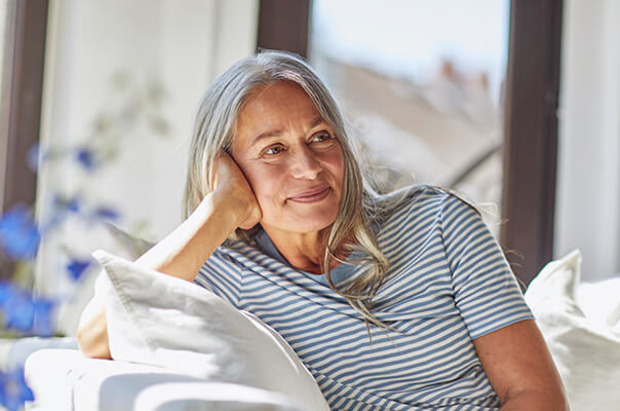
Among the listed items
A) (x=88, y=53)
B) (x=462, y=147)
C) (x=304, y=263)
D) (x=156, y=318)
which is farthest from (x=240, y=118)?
(x=462, y=147)

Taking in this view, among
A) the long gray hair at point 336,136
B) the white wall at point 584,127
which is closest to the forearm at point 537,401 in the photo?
the long gray hair at point 336,136

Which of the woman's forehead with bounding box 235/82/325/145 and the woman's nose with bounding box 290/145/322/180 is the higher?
the woman's forehead with bounding box 235/82/325/145

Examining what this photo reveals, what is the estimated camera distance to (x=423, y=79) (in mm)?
2986

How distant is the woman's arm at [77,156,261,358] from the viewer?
4.74 ft

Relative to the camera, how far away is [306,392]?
1.34 m

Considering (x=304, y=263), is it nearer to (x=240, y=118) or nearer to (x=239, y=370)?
(x=240, y=118)

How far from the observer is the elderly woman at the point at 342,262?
5.15 ft

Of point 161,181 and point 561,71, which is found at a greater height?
point 561,71

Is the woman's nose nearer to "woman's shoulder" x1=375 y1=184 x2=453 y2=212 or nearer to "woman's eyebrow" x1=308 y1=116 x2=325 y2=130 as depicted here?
"woman's eyebrow" x1=308 y1=116 x2=325 y2=130

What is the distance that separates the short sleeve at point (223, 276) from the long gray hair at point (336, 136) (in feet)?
0.56

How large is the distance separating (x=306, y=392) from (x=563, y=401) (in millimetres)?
510

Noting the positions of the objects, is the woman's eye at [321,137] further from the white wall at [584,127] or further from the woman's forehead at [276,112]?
the white wall at [584,127]

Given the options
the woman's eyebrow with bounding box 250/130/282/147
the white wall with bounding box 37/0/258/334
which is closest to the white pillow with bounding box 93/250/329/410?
the woman's eyebrow with bounding box 250/130/282/147

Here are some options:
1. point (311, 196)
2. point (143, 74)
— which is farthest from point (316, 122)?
point (143, 74)
